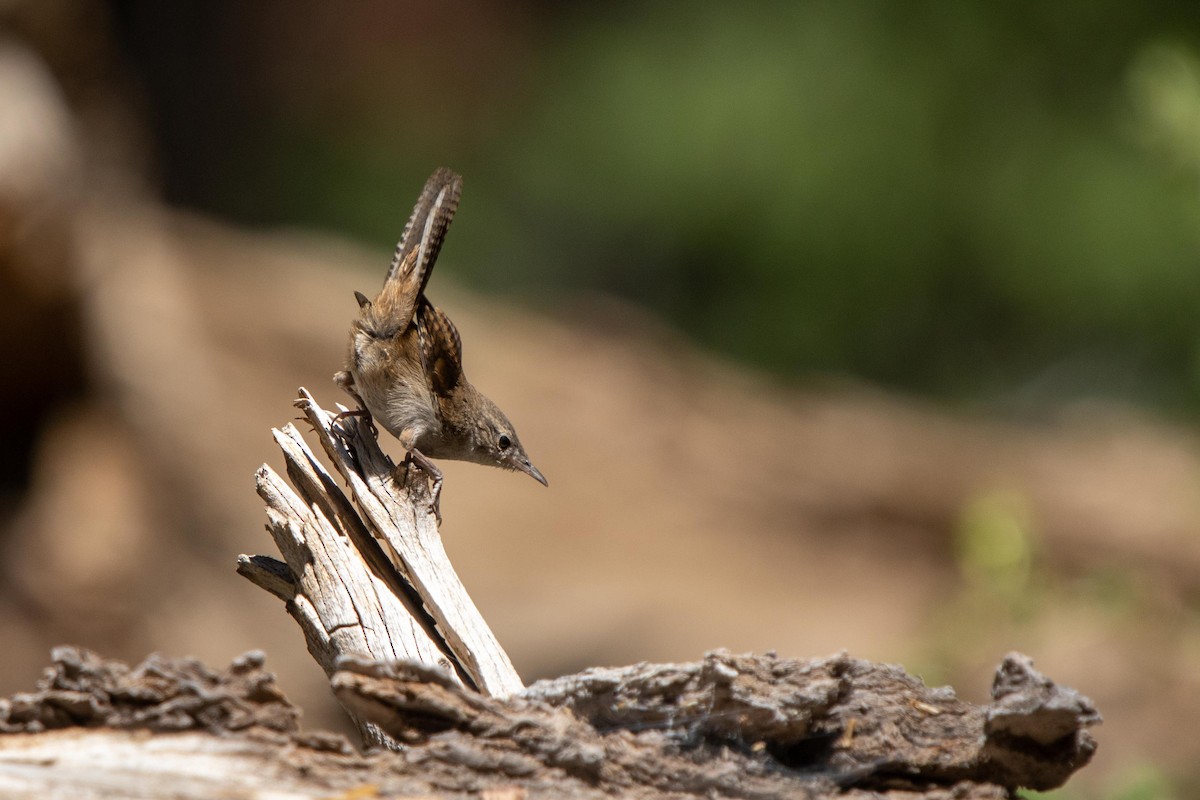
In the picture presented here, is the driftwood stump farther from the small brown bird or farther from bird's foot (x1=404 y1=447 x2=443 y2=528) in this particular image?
the small brown bird

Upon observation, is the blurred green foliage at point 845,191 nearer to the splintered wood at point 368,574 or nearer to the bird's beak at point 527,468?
the bird's beak at point 527,468

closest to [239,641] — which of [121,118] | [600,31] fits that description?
[121,118]

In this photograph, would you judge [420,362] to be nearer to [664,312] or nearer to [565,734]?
[565,734]

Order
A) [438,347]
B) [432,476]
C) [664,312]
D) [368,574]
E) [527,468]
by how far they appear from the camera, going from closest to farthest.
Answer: [368,574], [432,476], [438,347], [527,468], [664,312]

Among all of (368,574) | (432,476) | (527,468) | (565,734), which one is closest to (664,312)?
(527,468)

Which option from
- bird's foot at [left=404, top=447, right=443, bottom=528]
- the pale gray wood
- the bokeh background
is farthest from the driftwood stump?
the bokeh background

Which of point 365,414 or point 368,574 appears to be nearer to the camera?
point 368,574
